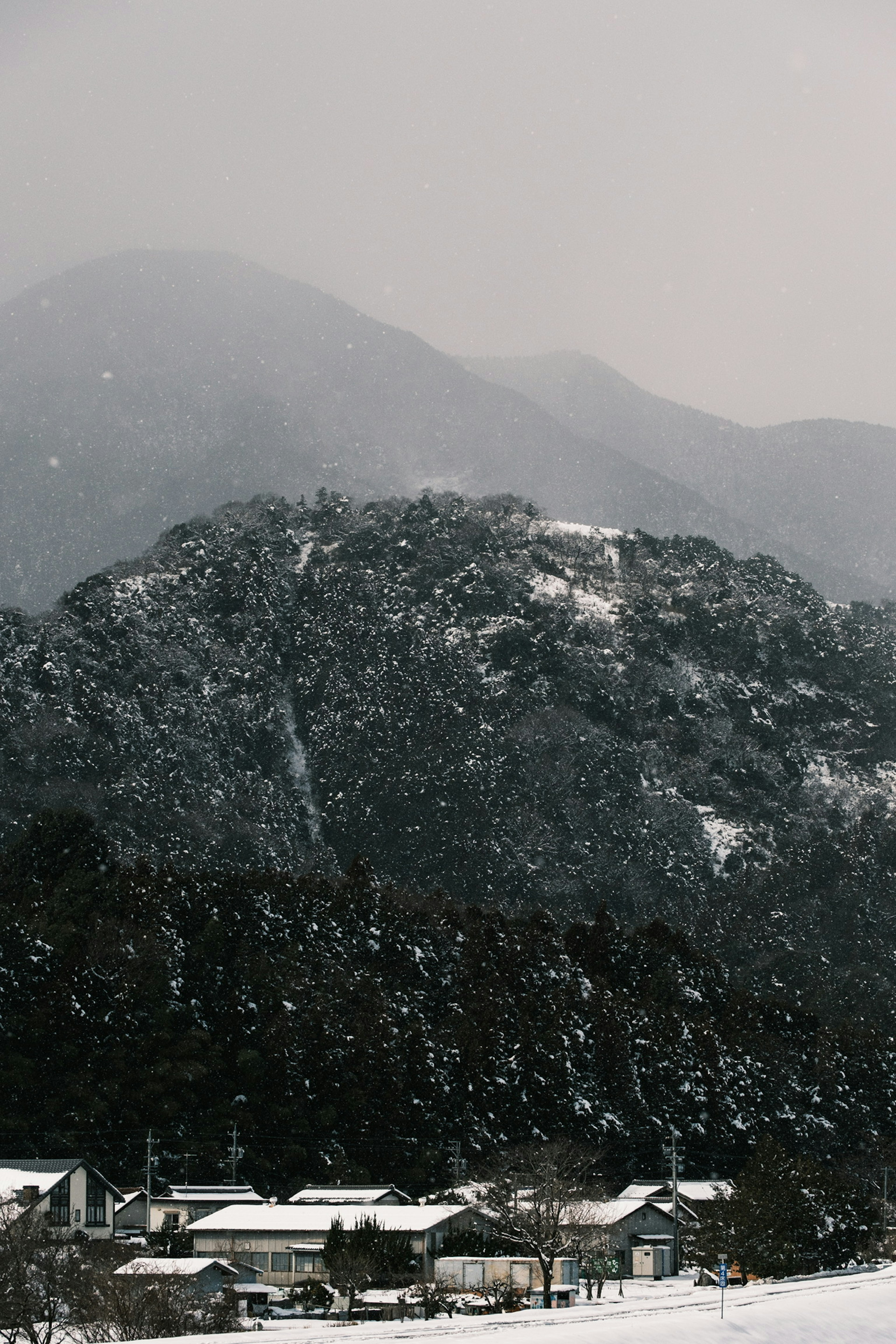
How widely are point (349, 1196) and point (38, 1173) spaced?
21.9 metres

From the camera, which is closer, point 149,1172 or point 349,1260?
point 349,1260

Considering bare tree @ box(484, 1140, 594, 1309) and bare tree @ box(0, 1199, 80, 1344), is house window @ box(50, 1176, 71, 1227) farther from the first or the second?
bare tree @ box(484, 1140, 594, 1309)

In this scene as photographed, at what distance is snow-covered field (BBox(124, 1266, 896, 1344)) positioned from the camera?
1761 inches

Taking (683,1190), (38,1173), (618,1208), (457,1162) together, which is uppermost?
(38,1173)

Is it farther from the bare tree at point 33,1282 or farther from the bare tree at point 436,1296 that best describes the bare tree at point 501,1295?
the bare tree at point 33,1282

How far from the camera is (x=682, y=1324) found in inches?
1849

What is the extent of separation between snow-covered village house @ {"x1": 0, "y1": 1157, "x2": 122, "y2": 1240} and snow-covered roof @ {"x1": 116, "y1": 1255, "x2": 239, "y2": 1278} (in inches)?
140

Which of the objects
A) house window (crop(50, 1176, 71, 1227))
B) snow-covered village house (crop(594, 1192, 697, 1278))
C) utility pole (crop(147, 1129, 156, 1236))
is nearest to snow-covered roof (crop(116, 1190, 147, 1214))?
utility pole (crop(147, 1129, 156, 1236))

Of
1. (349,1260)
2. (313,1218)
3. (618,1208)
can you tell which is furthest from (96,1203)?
(618,1208)

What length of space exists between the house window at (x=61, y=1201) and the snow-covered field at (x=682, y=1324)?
621 inches

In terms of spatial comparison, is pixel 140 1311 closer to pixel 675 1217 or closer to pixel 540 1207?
pixel 540 1207

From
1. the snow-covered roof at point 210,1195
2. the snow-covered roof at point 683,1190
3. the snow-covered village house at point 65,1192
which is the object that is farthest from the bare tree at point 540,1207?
the snow-covered village house at point 65,1192

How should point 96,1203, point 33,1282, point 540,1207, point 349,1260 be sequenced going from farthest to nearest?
point 96,1203 → point 540,1207 → point 349,1260 → point 33,1282

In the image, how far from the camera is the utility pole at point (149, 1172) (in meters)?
90.6
